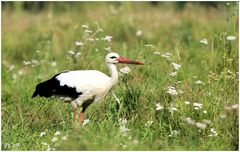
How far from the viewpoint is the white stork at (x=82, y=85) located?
688 centimetres

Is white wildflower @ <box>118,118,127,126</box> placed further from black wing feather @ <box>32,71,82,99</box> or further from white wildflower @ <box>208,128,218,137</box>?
white wildflower @ <box>208,128,218,137</box>

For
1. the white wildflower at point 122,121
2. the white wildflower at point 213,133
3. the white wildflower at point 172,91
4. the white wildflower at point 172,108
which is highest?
the white wildflower at point 172,91

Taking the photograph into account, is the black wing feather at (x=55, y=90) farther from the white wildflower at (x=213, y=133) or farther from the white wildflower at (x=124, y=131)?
the white wildflower at (x=213, y=133)

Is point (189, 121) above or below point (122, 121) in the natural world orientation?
above

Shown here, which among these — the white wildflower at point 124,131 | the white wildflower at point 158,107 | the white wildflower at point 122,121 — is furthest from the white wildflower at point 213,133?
the white wildflower at point 122,121

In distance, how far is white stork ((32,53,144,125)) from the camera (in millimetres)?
6879

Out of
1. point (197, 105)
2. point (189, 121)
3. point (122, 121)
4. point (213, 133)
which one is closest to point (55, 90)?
point (122, 121)

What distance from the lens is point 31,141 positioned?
6.54m

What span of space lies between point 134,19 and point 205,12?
1337 mm

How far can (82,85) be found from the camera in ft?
22.6

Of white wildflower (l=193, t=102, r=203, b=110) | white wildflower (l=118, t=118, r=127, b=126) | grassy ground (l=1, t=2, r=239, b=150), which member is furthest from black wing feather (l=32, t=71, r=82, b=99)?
white wildflower (l=193, t=102, r=203, b=110)

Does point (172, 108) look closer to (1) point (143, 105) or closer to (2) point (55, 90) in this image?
(1) point (143, 105)

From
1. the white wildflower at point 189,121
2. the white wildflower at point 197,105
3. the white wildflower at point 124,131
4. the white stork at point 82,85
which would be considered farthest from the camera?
the white stork at point 82,85

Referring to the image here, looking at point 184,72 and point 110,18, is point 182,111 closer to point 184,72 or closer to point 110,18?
point 184,72
